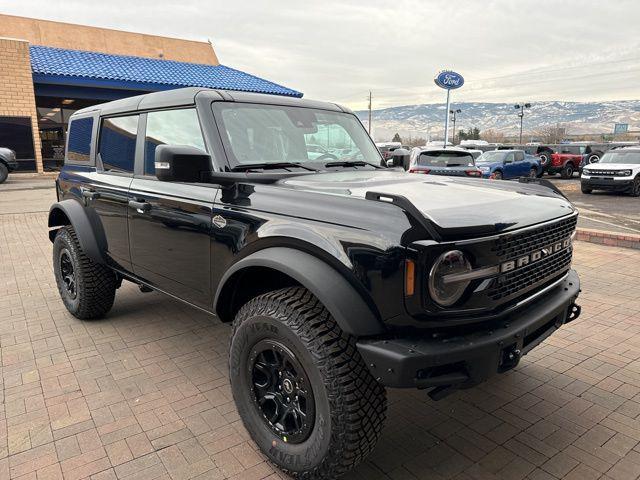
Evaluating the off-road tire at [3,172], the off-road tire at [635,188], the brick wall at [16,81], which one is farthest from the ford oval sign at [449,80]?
the off-road tire at [3,172]

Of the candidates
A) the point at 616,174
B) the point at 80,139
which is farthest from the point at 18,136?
the point at 616,174

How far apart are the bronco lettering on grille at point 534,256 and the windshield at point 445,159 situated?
1152 cm

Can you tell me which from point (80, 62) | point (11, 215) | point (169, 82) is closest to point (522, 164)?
point (169, 82)

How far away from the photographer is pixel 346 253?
6.98 ft

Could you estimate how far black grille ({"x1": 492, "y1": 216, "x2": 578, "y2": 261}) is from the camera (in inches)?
85.3

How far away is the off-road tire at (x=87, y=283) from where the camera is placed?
14.0ft

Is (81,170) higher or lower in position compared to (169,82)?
lower

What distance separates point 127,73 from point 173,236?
22.7 m

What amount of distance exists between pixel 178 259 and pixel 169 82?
72.1 feet

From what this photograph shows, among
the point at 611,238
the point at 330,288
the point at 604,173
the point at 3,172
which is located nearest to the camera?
the point at 330,288

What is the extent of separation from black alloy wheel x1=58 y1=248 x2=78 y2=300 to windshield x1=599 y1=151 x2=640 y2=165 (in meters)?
18.5

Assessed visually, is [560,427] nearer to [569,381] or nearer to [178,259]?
[569,381]

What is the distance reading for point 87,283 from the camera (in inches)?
169

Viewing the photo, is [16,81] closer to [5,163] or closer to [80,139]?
[5,163]
